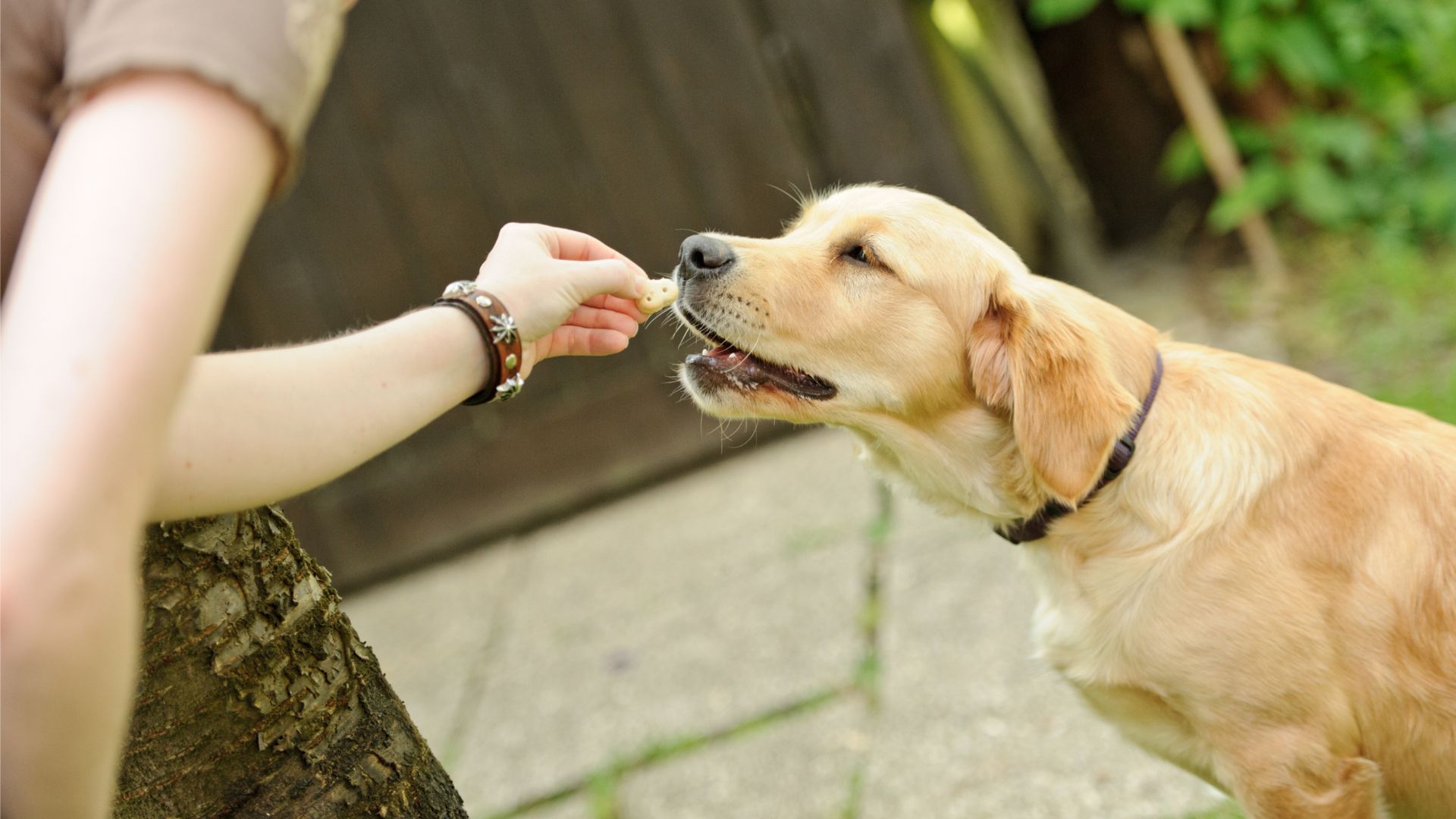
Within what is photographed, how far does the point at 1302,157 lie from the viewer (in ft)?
17.3

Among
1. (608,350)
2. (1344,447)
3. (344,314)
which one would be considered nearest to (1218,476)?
(1344,447)

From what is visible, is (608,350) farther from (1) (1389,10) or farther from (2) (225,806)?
(1) (1389,10)

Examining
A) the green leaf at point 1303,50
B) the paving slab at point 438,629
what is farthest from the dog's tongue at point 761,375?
the green leaf at point 1303,50

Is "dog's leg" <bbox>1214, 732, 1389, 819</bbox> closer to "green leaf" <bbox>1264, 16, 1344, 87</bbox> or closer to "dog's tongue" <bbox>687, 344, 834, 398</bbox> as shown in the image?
"dog's tongue" <bbox>687, 344, 834, 398</bbox>

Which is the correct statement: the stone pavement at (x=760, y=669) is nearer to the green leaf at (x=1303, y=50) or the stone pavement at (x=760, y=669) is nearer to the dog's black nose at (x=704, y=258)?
the dog's black nose at (x=704, y=258)

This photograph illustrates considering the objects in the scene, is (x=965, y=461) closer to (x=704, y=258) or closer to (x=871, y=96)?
(x=704, y=258)

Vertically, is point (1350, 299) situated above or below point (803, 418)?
below

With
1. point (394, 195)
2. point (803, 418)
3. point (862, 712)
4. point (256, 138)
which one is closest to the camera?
point (256, 138)

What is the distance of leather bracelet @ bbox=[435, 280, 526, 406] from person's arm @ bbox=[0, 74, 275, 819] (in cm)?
75

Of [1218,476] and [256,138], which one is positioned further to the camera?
[1218,476]

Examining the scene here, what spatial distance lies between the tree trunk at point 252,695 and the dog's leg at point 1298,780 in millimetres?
1446

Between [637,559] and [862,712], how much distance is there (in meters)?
1.64

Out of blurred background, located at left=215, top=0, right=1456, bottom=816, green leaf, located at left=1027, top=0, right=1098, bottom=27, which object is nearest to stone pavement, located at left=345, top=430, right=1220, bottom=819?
blurred background, located at left=215, top=0, right=1456, bottom=816

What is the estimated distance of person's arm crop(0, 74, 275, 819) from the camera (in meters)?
0.84
